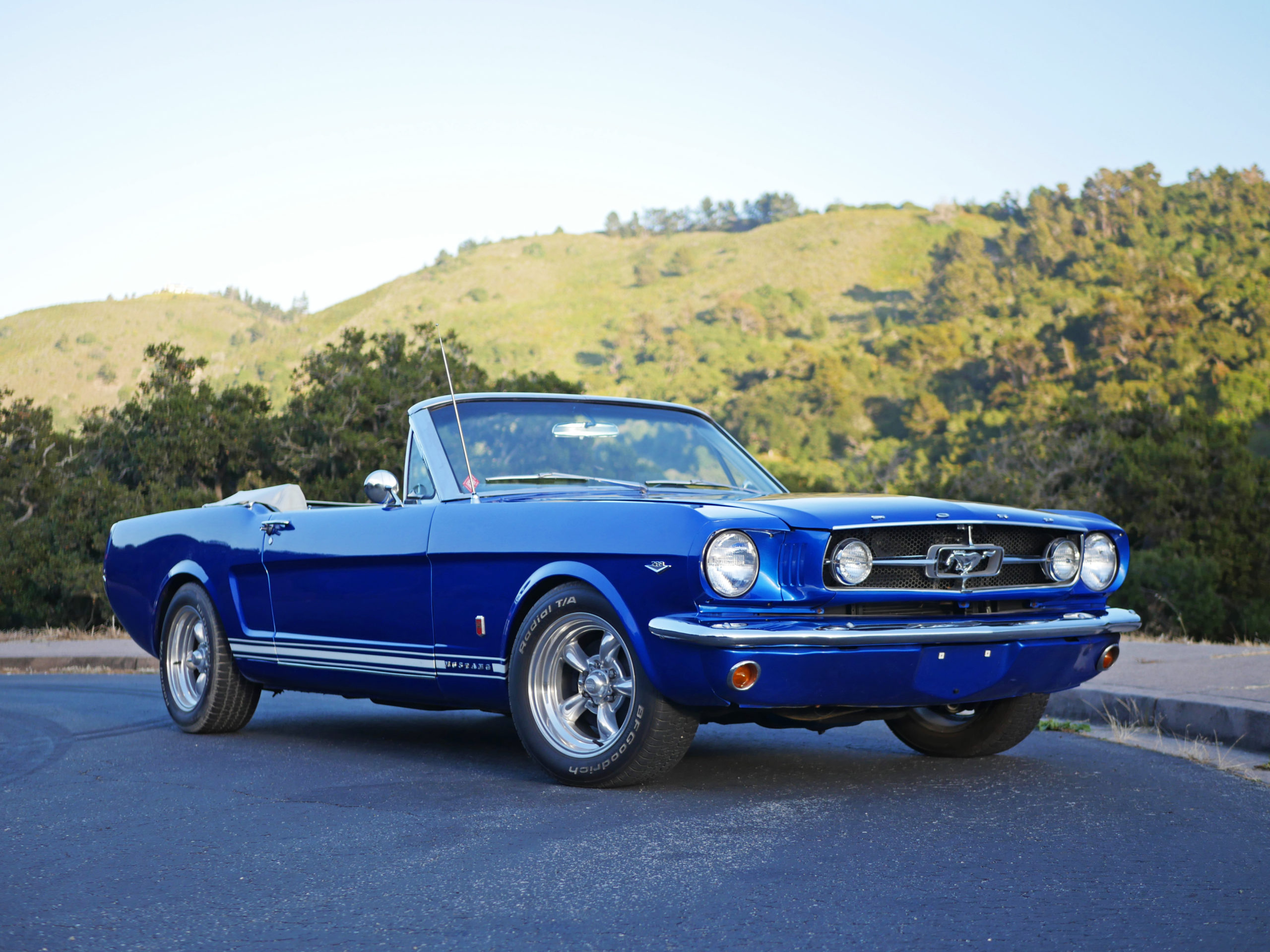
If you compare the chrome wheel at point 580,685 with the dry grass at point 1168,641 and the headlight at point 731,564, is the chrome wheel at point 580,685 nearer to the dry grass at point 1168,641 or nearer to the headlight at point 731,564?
the headlight at point 731,564

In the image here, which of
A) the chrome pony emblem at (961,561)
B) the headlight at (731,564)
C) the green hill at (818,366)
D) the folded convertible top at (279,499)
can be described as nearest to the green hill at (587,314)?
the green hill at (818,366)

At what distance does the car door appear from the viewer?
6066mm

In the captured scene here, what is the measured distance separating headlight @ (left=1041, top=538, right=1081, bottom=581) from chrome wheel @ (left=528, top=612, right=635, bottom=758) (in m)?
1.73

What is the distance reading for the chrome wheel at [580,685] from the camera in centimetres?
533

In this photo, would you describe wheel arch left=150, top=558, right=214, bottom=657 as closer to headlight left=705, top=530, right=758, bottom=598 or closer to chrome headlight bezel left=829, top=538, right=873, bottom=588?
headlight left=705, top=530, right=758, bottom=598

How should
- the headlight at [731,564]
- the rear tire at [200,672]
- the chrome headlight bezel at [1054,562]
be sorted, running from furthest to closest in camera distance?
the rear tire at [200,672] → the chrome headlight bezel at [1054,562] → the headlight at [731,564]

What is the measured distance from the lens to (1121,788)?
550 cm

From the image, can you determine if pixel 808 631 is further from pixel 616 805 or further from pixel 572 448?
pixel 572 448

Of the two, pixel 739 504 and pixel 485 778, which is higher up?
pixel 739 504

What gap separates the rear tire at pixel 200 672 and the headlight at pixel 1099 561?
406 centimetres

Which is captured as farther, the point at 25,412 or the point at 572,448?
the point at 25,412

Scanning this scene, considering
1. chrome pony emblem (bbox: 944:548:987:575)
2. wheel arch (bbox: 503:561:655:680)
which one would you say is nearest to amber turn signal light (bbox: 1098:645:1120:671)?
chrome pony emblem (bbox: 944:548:987:575)

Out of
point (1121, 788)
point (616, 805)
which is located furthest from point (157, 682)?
point (1121, 788)

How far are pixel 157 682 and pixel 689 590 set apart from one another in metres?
7.04
